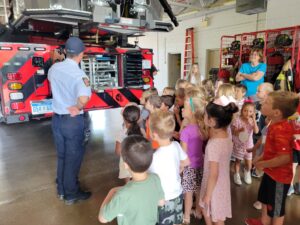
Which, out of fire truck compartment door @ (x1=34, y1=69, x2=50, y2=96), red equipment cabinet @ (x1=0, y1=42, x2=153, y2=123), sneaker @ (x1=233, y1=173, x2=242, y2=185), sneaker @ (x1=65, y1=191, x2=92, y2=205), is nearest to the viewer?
sneaker @ (x1=65, y1=191, x2=92, y2=205)

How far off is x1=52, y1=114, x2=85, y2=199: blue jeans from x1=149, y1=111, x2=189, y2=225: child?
1.10m

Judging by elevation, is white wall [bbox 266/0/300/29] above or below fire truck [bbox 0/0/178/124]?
above

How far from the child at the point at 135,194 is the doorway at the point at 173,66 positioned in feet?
37.9

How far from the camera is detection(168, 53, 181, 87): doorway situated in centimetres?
1264

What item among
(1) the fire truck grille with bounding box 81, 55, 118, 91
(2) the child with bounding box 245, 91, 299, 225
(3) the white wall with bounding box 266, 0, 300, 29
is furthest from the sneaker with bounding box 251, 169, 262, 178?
(3) the white wall with bounding box 266, 0, 300, 29

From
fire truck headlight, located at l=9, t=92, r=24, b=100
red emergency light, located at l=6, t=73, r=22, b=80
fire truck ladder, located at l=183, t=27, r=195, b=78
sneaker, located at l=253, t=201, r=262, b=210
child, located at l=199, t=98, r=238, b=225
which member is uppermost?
fire truck ladder, located at l=183, t=27, r=195, b=78

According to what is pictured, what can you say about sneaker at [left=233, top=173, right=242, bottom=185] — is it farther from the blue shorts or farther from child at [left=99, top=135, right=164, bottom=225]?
child at [left=99, top=135, right=164, bottom=225]

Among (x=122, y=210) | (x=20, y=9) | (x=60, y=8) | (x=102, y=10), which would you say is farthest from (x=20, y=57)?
(x=122, y=210)

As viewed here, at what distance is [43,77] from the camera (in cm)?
371

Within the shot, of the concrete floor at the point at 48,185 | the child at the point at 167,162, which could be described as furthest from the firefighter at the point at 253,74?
the child at the point at 167,162

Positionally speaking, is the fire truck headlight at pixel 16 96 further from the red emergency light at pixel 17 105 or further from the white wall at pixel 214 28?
the white wall at pixel 214 28

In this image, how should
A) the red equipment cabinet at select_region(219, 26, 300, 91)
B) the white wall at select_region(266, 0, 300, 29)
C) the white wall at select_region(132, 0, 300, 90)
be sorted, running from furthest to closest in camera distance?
the white wall at select_region(132, 0, 300, 90), the white wall at select_region(266, 0, 300, 29), the red equipment cabinet at select_region(219, 26, 300, 91)

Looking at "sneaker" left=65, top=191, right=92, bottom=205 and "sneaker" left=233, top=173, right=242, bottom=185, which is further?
"sneaker" left=233, top=173, right=242, bottom=185

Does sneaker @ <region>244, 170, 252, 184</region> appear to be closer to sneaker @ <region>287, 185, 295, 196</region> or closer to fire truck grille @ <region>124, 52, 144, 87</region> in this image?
sneaker @ <region>287, 185, 295, 196</region>
